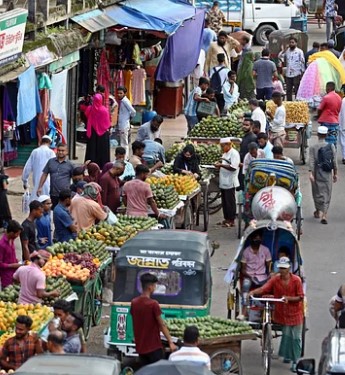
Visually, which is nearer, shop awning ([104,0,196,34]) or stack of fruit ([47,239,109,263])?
stack of fruit ([47,239,109,263])

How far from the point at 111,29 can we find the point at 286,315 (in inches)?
578

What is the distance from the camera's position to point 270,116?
2703cm

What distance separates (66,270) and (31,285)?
107 cm

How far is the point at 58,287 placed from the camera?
15758mm

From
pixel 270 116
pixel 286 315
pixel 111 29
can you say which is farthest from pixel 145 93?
pixel 286 315

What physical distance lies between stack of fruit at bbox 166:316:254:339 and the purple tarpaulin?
54.1 ft

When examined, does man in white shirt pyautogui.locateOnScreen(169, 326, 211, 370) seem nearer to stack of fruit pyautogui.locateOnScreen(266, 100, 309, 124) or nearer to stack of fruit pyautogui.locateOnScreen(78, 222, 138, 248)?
stack of fruit pyautogui.locateOnScreen(78, 222, 138, 248)

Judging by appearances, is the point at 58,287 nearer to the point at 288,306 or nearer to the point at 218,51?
the point at 288,306

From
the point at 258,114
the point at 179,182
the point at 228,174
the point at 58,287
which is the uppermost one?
the point at 258,114

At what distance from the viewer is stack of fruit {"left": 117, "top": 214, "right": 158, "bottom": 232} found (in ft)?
62.0

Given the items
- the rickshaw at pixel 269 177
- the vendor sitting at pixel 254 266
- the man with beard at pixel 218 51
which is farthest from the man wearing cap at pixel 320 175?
the man with beard at pixel 218 51

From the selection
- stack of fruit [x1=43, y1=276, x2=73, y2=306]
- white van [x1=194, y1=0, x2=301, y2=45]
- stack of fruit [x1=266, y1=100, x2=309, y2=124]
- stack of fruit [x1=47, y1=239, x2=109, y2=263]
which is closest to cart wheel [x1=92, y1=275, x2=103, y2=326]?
stack of fruit [x1=47, y1=239, x2=109, y2=263]

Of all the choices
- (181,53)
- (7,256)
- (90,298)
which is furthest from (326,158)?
(181,53)

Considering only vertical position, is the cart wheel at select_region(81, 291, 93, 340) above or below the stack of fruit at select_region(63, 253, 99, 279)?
below
